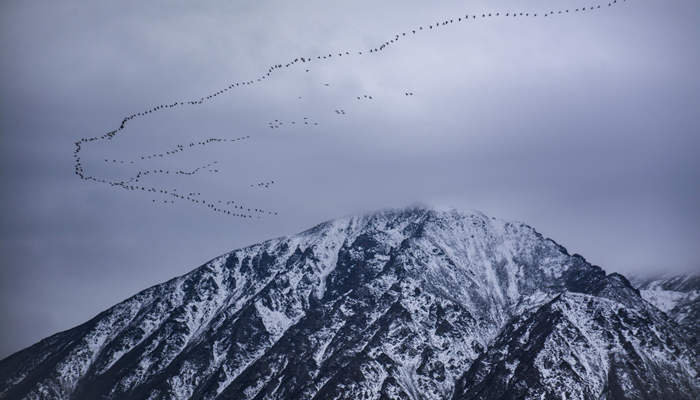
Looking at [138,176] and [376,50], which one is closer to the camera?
[376,50]

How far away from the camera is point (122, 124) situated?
185m

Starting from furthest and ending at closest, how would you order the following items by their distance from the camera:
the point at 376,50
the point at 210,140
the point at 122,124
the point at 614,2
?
the point at 210,140
the point at 122,124
the point at 376,50
the point at 614,2

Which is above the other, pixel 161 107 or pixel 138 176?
pixel 161 107

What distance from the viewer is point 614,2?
157125mm

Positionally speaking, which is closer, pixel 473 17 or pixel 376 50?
pixel 473 17

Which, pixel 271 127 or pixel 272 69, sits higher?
pixel 272 69

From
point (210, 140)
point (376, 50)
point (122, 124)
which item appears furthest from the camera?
point (210, 140)

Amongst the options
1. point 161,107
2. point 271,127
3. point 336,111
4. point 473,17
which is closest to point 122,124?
point 161,107

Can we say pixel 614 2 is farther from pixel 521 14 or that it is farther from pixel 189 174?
pixel 189 174

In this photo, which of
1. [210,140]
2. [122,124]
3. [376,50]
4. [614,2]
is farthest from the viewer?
[210,140]

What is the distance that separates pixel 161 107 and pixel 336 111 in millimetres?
40676

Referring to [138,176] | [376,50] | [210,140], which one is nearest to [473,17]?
[376,50]

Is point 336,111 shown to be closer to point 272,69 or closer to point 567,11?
point 272,69

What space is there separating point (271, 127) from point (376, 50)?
3073 cm
